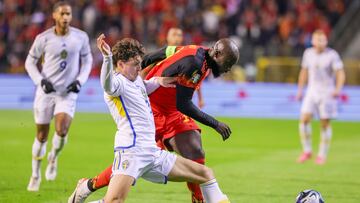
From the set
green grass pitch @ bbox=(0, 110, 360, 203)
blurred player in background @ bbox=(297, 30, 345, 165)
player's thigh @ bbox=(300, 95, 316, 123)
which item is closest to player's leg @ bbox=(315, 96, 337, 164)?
blurred player in background @ bbox=(297, 30, 345, 165)

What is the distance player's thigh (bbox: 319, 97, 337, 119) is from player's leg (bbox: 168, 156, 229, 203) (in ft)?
24.3

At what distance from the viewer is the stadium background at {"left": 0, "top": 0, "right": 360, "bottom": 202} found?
38.3ft

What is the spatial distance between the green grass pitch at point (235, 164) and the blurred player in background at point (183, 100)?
130 centimetres

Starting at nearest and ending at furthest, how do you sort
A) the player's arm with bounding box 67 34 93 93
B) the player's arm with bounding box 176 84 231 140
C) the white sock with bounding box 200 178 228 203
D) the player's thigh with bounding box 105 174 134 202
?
the player's thigh with bounding box 105 174 134 202 → the white sock with bounding box 200 178 228 203 → the player's arm with bounding box 176 84 231 140 → the player's arm with bounding box 67 34 93 93

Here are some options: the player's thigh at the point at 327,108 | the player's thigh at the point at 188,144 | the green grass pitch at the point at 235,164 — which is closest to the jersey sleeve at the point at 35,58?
the green grass pitch at the point at 235,164

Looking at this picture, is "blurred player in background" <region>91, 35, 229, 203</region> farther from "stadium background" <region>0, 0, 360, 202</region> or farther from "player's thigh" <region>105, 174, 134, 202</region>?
"stadium background" <region>0, 0, 360, 202</region>

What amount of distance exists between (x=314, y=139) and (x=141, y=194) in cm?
870

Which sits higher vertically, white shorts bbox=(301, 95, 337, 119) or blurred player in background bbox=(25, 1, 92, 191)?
blurred player in background bbox=(25, 1, 92, 191)

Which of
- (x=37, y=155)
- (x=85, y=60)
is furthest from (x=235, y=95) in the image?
(x=37, y=155)

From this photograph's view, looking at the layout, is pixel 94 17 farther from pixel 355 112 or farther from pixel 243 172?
pixel 243 172

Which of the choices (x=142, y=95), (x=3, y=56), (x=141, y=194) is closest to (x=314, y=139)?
(x=141, y=194)

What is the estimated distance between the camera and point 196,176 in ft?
25.1

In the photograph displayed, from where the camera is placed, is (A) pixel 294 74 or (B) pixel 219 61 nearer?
(B) pixel 219 61

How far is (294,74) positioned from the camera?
25375 mm
